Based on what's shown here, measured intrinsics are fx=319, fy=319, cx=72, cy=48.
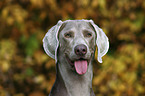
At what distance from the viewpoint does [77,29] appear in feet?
11.9

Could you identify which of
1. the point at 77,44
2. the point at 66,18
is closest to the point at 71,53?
the point at 77,44

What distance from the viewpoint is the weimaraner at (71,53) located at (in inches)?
139

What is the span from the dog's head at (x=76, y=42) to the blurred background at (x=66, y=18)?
9.93 ft

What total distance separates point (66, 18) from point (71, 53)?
3529mm

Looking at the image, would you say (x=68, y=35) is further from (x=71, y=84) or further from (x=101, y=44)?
(x=71, y=84)

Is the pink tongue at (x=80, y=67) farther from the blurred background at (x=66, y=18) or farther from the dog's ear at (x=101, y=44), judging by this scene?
the blurred background at (x=66, y=18)

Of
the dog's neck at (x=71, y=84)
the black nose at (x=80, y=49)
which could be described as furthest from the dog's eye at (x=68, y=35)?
the dog's neck at (x=71, y=84)

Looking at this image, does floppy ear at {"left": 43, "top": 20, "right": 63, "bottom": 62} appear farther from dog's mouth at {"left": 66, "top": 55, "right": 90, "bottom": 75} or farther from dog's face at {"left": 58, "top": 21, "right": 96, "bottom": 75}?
dog's mouth at {"left": 66, "top": 55, "right": 90, "bottom": 75}

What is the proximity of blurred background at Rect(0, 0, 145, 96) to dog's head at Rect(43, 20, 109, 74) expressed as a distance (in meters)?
3.03

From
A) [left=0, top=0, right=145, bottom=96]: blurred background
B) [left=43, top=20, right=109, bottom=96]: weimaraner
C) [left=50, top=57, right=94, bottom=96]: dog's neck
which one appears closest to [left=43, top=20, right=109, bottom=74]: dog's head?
[left=43, top=20, right=109, bottom=96]: weimaraner

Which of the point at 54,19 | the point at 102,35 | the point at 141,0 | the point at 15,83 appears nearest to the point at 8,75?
the point at 15,83

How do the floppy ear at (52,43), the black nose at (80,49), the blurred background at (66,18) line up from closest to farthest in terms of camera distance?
the black nose at (80,49) → the floppy ear at (52,43) → the blurred background at (66,18)

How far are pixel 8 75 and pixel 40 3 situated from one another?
1.96 meters

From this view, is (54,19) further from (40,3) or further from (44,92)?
(44,92)
